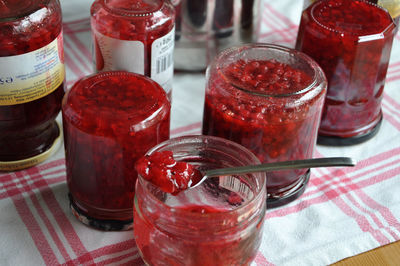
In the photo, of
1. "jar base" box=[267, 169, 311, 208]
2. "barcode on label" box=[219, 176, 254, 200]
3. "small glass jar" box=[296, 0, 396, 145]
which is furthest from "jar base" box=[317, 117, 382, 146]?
"barcode on label" box=[219, 176, 254, 200]

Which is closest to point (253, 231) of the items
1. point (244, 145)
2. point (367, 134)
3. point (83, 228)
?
point (244, 145)

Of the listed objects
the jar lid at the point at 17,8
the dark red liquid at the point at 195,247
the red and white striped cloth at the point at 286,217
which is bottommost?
the red and white striped cloth at the point at 286,217

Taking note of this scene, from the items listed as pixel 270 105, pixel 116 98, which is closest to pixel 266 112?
pixel 270 105

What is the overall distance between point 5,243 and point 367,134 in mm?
637

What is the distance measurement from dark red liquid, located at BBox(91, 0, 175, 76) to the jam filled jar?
71 mm

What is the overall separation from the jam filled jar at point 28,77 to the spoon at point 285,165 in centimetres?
29

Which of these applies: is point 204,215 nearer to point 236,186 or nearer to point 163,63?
point 236,186

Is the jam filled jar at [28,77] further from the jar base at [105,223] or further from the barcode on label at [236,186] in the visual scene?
the barcode on label at [236,186]

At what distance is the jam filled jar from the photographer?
2.79ft

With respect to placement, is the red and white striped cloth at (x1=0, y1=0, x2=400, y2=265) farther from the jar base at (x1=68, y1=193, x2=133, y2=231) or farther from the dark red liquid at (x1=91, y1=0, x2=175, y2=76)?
the dark red liquid at (x1=91, y1=0, x2=175, y2=76)

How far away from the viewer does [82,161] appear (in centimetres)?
84

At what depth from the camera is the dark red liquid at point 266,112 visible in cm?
86

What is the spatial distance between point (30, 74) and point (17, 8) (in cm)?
9

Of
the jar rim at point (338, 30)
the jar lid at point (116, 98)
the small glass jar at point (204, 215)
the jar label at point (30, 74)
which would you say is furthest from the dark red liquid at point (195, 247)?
the jar rim at point (338, 30)
